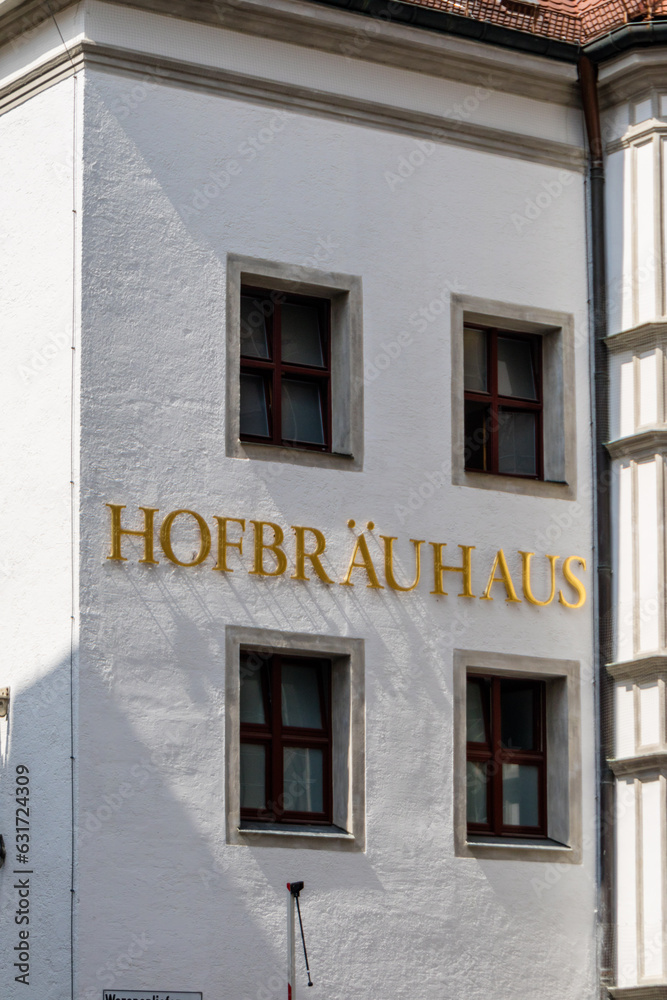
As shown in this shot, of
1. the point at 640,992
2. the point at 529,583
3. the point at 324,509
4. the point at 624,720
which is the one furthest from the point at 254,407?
the point at 640,992

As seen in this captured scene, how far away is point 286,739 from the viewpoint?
20656 millimetres

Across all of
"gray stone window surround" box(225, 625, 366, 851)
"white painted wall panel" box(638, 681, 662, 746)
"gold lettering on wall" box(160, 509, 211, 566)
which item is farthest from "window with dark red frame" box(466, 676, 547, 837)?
"gold lettering on wall" box(160, 509, 211, 566)

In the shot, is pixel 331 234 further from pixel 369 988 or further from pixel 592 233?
pixel 369 988

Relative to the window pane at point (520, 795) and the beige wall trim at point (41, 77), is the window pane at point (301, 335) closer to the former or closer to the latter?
the beige wall trim at point (41, 77)

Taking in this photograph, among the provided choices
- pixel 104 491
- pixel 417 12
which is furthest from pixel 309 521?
pixel 417 12

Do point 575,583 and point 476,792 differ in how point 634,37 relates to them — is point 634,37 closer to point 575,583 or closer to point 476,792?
point 575,583

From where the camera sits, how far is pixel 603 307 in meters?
22.7

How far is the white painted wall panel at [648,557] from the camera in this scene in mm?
21625

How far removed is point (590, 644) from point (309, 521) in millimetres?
3246

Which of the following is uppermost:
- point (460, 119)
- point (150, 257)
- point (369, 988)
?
point (460, 119)

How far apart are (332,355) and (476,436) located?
69.5 inches

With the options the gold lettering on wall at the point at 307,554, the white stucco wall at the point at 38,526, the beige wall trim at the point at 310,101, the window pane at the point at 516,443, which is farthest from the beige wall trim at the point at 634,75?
the gold lettering on wall at the point at 307,554

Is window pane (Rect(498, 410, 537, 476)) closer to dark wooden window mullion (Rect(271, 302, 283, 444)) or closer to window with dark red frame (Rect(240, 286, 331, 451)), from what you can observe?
window with dark red frame (Rect(240, 286, 331, 451))

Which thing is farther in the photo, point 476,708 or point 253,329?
point 476,708
